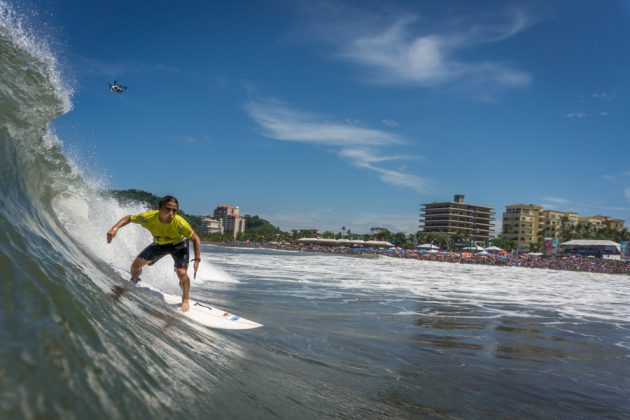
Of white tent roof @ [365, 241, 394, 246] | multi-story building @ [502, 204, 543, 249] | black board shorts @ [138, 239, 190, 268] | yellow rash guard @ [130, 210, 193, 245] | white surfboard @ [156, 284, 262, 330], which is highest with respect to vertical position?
multi-story building @ [502, 204, 543, 249]

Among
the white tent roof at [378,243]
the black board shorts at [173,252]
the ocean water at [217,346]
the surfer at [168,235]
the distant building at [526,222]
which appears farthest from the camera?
the distant building at [526,222]

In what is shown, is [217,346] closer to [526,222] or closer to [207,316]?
[207,316]

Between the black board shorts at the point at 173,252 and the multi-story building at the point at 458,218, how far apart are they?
6033 inches

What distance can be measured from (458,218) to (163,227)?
159269mm

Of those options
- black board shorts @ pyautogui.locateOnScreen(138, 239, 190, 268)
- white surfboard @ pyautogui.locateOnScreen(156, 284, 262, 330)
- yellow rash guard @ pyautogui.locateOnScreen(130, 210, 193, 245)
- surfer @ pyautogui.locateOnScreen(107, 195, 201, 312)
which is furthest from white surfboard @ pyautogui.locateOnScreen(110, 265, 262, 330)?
yellow rash guard @ pyautogui.locateOnScreen(130, 210, 193, 245)

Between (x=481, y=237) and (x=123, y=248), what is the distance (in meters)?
163

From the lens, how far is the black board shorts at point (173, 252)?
252 inches

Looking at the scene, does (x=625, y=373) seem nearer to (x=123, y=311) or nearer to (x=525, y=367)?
(x=525, y=367)

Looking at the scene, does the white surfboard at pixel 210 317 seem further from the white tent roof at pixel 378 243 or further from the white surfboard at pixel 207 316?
the white tent roof at pixel 378 243

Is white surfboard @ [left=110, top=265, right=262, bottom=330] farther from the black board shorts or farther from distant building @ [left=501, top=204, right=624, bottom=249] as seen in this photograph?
distant building @ [left=501, top=204, right=624, bottom=249]

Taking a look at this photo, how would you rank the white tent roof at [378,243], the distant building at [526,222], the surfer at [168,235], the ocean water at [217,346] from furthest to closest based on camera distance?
1. the distant building at [526,222]
2. the white tent roof at [378,243]
3. the surfer at [168,235]
4. the ocean water at [217,346]

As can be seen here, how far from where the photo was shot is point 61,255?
181 inches

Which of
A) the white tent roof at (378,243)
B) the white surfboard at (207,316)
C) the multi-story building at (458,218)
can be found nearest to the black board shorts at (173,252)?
the white surfboard at (207,316)

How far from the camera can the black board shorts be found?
6395 mm
